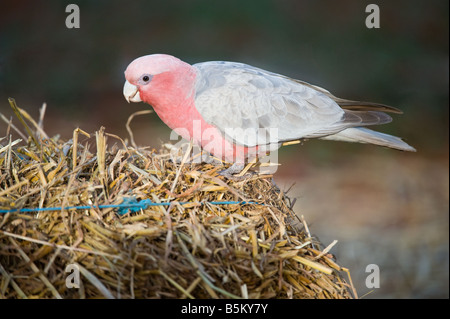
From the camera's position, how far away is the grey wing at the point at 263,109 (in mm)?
2371

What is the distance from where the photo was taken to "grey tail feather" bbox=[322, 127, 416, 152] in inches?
96.5

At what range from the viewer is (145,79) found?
7.68 feet

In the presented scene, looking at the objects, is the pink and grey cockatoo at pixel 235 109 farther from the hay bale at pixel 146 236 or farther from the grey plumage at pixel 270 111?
the hay bale at pixel 146 236

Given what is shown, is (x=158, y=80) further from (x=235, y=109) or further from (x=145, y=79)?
(x=235, y=109)

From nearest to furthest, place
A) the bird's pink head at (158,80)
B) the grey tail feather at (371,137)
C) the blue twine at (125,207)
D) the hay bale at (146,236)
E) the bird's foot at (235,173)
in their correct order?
1. the hay bale at (146,236)
2. the blue twine at (125,207)
3. the bird's foot at (235,173)
4. the bird's pink head at (158,80)
5. the grey tail feather at (371,137)

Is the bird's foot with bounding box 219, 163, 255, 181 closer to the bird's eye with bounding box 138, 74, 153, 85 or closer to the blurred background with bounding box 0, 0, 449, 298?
the bird's eye with bounding box 138, 74, 153, 85

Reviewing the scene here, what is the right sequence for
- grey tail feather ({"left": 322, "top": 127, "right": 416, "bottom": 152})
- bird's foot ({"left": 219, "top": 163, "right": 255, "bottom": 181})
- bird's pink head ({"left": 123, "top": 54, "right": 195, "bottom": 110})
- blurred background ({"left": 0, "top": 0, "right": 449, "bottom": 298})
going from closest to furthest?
1. bird's foot ({"left": 219, "top": 163, "right": 255, "bottom": 181})
2. bird's pink head ({"left": 123, "top": 54, "right": 195, "bottom": 110})
3. grey tail feather ({"left": 322, "top": 127, "right": 416, "bottom": 152})
4. blurred background ({"left": 0, "top": 0, "right": 449, "bottom": 298})

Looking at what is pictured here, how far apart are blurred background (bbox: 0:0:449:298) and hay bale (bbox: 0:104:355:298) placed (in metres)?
2.71

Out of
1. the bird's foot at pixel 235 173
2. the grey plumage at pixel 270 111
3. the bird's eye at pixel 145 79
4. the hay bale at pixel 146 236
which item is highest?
the bird's eye at pixel 145 79

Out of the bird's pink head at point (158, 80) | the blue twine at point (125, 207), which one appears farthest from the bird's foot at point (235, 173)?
the bird's pink head at point (158, 80)

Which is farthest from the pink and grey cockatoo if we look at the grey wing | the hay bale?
the hay bale

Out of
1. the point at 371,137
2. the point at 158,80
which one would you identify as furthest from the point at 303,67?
the point at 158,80

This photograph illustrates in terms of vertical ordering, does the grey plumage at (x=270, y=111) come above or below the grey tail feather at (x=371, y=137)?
above
